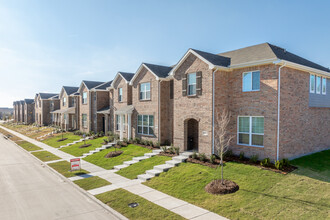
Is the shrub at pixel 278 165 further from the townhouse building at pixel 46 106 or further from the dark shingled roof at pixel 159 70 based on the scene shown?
the townhouse building at pixel 46 106

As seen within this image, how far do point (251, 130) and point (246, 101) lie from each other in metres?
2.01

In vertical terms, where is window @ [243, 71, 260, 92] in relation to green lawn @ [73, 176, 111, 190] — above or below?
above

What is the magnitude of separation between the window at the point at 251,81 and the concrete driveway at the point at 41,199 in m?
11.5

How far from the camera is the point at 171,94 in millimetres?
21078

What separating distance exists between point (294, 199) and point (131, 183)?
831 centimetres

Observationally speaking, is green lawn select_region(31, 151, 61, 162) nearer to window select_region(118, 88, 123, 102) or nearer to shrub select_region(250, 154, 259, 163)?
window select_region(118, 88, 123, 102)

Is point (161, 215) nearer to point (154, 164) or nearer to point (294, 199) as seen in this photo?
point (294, 199)

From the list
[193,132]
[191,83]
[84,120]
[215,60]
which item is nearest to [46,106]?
[84,120]

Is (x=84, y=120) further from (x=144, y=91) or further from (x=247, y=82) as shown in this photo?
(x=247, y=82)

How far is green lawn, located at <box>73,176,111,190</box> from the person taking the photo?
12.5 meters

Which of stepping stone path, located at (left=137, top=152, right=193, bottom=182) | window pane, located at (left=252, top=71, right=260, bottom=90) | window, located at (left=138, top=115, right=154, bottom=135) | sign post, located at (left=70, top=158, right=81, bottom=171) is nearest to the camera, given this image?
stepping stone path, located at (left=137, top=152, right=193, bottom=182)

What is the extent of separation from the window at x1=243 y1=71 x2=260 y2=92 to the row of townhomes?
0.07 m

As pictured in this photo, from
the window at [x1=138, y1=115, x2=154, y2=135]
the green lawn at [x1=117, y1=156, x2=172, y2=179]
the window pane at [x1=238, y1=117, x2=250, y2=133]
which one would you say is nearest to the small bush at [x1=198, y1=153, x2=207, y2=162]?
the green lawn at [x1=117, y1=156, x2=172, y2=179]

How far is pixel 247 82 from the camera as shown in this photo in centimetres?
1516
